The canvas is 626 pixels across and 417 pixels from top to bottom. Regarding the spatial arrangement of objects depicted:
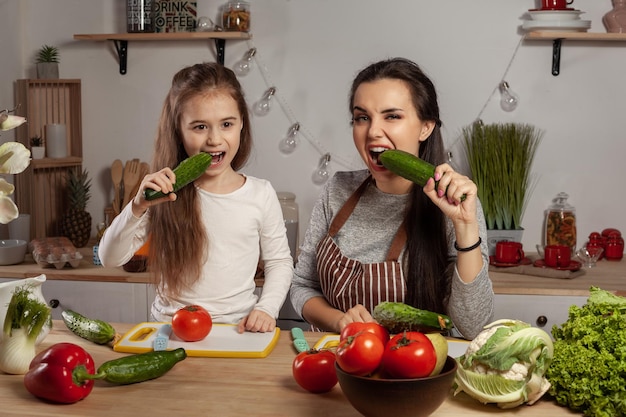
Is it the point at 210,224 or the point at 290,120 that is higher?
the point at 290,120

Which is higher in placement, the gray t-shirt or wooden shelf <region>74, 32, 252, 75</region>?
wooden shelf <region>74, 32, 252, 75</region>

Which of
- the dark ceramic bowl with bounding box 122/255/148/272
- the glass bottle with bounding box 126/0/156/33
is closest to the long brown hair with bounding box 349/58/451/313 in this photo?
the dark ceramic bowl with bounding box 122/255/148/272

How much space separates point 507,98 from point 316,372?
2.29 meters

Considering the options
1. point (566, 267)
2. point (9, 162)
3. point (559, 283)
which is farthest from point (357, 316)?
point (566, 267)

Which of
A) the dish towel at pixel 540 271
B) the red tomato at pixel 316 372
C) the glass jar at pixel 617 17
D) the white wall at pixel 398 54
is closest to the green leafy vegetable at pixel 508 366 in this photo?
the red tomato at pixel 316 372

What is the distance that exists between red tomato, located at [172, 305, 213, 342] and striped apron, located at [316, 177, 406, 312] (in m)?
0.48

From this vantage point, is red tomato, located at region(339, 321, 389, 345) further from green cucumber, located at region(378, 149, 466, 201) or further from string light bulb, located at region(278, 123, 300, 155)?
string light bulb, located at region(278, 123, 300, 155)

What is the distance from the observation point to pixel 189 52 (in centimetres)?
372

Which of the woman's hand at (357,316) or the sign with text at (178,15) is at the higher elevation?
the sign with text at (178,15)

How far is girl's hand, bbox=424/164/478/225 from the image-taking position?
1.80 m

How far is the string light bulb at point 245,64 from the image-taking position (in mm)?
3611

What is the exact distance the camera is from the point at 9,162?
4.49ft

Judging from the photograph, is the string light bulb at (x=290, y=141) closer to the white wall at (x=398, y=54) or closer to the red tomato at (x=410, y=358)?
the white wall at (x=398, y=54)

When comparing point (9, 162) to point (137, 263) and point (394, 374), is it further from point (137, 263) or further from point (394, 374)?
point (137, 263)
